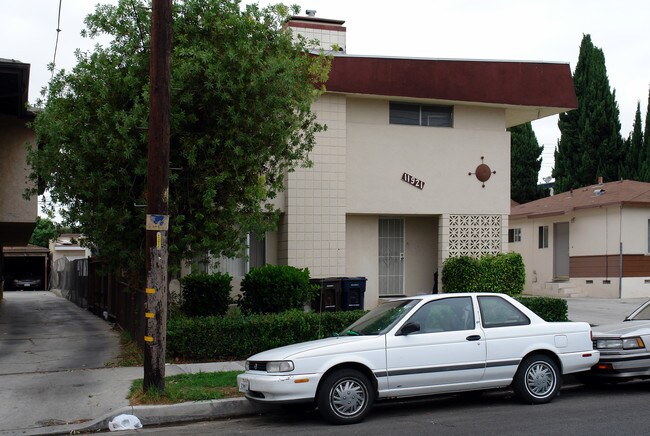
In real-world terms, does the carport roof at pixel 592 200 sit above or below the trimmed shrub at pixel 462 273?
above

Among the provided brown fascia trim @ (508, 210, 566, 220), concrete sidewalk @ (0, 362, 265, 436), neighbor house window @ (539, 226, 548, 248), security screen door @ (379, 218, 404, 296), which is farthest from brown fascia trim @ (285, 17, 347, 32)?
neighbor house window @ (539, 226, 548, 248)

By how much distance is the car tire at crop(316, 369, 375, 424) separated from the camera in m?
8.54

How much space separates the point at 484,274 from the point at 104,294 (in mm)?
11010

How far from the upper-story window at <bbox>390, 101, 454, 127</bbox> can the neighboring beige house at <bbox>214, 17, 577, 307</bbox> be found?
25 millimetres

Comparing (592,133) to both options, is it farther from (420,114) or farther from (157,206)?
(157,206)

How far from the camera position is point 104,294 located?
2147 centimetres

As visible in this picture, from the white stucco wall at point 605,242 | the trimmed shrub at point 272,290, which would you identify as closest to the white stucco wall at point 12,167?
the trimmed shrub at point 272,290

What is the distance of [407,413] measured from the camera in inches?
368

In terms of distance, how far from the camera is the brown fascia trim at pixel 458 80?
56.2 ft

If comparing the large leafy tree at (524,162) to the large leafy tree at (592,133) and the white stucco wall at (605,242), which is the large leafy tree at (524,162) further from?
the white stucco wall at (605,242)

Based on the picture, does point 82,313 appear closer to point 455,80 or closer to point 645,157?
point 455,80

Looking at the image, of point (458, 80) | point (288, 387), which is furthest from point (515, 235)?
point (288, 387)

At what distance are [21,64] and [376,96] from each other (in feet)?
25.8

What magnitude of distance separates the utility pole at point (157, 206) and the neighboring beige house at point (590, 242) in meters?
20.4
